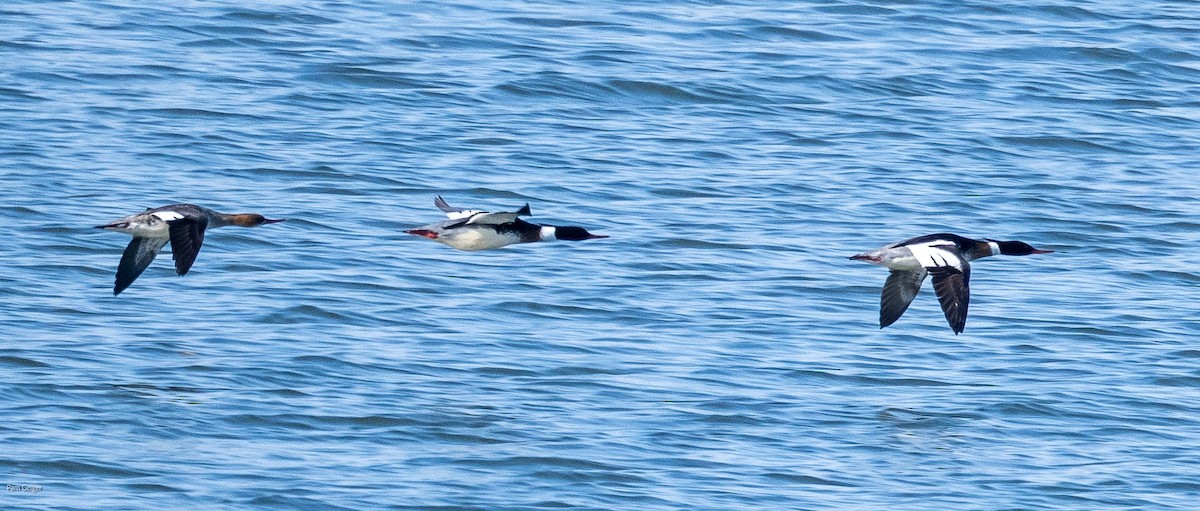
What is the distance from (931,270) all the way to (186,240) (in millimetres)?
3960

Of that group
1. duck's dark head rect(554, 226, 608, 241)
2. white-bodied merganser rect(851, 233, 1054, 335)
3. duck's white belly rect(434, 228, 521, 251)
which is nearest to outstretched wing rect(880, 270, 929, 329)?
white-bodied merganser rect(851, 233, 1054, 335)

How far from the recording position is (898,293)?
Result: 435 inches

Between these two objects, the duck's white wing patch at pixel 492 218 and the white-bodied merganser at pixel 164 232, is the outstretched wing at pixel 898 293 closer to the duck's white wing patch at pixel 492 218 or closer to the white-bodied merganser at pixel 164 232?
the duck's white wing patch at pixel 492 218

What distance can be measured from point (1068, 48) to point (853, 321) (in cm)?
926

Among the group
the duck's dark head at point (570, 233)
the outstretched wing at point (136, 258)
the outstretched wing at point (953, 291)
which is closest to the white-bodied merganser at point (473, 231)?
the duck's dark head at point (570, 233)

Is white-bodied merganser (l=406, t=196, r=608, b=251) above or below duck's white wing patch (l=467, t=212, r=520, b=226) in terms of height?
below

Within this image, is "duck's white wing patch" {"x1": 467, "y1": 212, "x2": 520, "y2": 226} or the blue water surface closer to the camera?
the blue water surface

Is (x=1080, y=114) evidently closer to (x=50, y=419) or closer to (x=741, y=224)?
(x=741, y=224)

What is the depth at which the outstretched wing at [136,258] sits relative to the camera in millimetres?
11039

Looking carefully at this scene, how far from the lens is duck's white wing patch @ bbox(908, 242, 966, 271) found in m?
10.7

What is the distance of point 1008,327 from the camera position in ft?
39.8

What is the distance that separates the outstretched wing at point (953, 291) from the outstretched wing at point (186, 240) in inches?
153

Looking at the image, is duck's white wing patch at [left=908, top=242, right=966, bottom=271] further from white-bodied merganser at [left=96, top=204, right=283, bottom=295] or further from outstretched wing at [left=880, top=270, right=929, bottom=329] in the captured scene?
white-bodied merganser at [left=96, top=204, right=283, bottom=295]

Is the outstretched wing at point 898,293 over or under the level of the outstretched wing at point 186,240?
under
